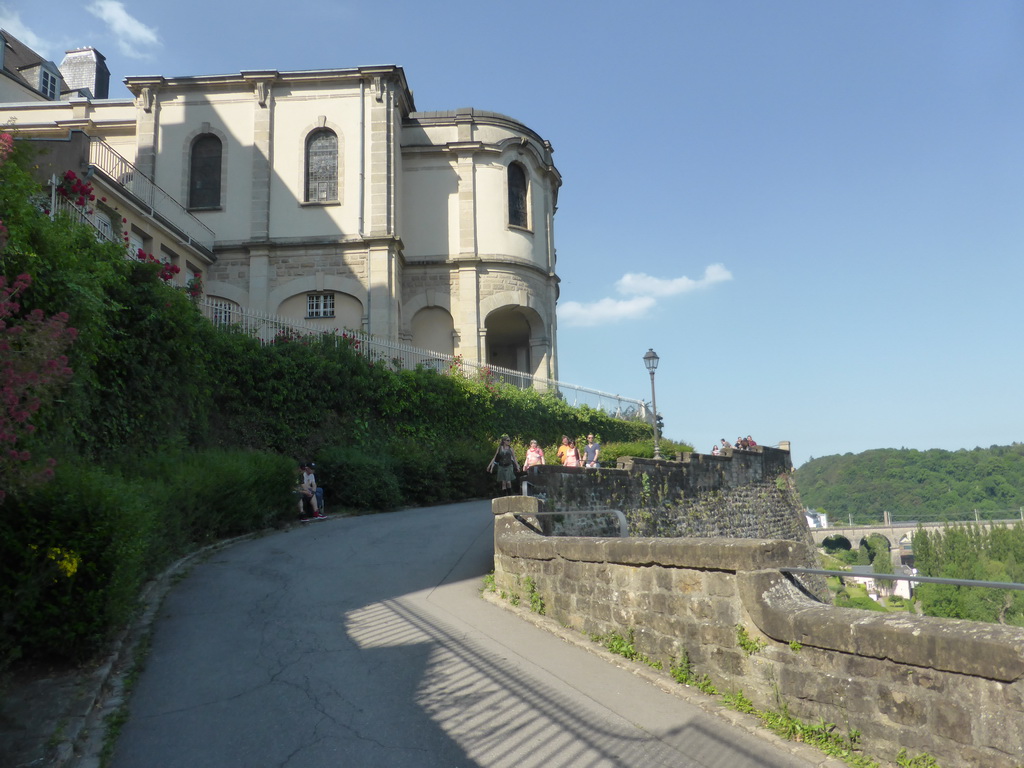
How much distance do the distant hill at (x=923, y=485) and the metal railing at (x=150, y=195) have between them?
313 feet

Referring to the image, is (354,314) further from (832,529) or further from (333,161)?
(832,529)

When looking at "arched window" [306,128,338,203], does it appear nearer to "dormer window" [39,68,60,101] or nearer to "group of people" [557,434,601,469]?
"group of people" [557,434,601,469]

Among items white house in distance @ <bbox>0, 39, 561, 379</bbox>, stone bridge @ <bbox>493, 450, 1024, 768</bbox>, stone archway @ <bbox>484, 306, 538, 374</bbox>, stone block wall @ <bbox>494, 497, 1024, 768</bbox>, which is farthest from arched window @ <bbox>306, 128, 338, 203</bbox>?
stone block wall @ <bbox>494, 497, 1024, 768</bbox>

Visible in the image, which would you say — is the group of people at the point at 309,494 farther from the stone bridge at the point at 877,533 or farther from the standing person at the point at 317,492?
the stone bridge at the point at 877,533

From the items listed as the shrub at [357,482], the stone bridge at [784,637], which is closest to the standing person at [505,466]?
the shrub at [357,482]

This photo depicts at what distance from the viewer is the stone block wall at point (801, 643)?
4.15 metres

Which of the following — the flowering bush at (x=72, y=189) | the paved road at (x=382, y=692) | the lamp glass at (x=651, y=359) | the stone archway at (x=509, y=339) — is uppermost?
the stone archway at (x=509, y=339)

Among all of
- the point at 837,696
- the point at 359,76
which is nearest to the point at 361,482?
the point at 837,696

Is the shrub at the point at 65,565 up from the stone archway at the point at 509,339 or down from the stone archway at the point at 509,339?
down

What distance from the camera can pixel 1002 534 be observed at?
56.8 m

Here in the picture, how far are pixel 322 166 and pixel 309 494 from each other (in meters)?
15.2

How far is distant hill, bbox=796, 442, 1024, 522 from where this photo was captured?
111562mm

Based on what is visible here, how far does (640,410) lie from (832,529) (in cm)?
7355

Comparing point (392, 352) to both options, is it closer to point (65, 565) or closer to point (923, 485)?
point (65, 565)
